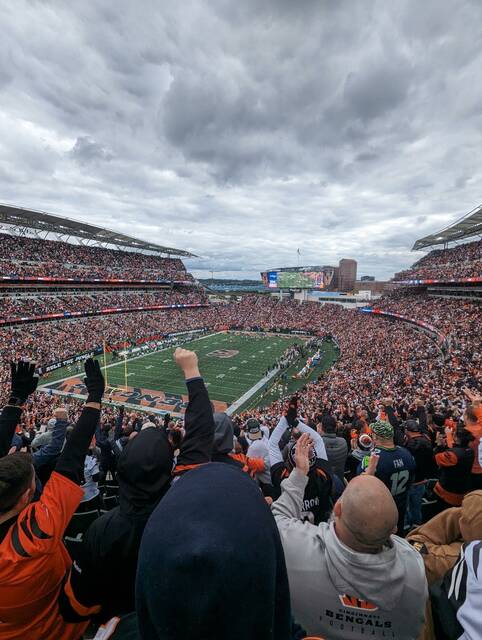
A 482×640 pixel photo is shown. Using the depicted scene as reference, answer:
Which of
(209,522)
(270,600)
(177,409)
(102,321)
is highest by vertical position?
(209,522)

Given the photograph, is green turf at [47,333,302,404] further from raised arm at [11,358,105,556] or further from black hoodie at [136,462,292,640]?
black hoodie at [136,462,292,640]

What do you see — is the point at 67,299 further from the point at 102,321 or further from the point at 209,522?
the point at 209,522

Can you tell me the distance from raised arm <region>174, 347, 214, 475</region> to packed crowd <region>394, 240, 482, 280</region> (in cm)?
3874

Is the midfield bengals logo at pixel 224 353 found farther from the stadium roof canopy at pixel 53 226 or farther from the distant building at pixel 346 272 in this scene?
the distant building at pixel 346 272

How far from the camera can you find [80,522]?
13.2 feet

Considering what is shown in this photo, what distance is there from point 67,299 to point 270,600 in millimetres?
53289

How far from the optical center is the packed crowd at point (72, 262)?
145ft

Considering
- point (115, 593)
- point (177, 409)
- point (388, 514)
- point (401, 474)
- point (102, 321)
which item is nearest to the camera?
point (388, 514)

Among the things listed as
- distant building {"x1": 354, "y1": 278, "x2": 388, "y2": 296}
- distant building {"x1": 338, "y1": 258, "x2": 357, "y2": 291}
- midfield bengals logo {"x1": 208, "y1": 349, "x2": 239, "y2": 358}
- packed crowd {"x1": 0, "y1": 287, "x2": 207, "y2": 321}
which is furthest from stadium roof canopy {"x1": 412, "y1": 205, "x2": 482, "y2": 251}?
distant building {"x1": 338, "y1": 258, "x2": 357, "y2": 291}

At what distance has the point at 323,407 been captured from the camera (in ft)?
54.9

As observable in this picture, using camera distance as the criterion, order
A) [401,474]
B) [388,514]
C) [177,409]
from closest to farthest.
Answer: [388,514]
[401,474]
[177,409]

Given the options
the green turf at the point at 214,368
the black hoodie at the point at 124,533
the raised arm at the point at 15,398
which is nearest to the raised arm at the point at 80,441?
the black hoodie at the point at 124,533

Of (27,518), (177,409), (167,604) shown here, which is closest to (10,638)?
(27,518)

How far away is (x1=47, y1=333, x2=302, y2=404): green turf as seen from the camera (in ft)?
93.6
